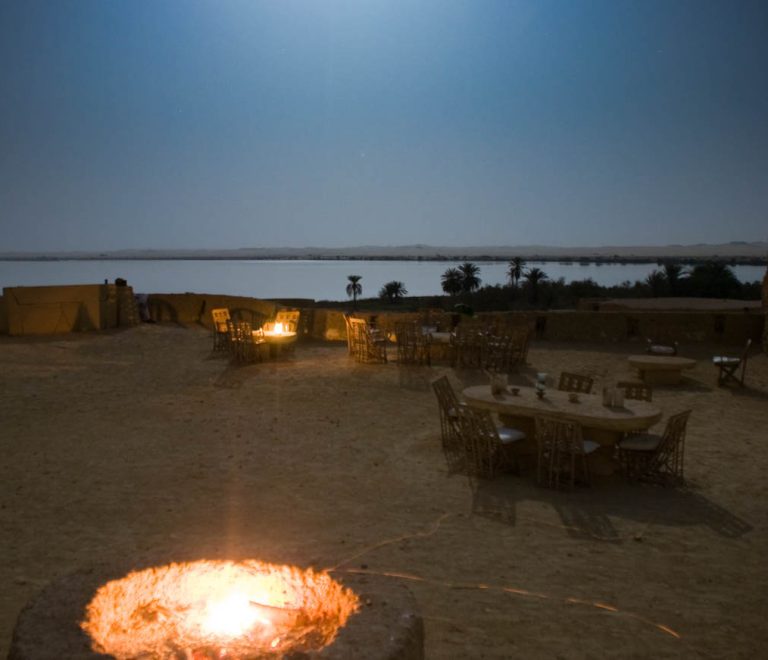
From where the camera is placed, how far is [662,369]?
11.4 metres

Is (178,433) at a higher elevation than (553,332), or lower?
lower

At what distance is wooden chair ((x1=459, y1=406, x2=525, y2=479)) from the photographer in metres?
6.66

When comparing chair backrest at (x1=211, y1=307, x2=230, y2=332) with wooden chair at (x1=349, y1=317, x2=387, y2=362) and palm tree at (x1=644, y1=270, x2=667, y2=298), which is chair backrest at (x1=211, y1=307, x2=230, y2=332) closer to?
wooden chair at (x1=349, y1=317, x2=387, y2=362)

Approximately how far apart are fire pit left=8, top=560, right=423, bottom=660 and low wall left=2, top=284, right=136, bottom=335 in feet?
52.4

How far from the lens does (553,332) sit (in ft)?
52.4

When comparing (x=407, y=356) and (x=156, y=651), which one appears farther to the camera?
(x=407, y=356)

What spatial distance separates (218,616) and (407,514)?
2908mm

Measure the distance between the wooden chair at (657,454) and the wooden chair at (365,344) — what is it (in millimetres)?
6866

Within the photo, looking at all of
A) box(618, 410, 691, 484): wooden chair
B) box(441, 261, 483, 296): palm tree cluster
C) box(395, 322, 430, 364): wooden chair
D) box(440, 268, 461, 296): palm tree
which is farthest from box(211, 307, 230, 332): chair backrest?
box(440, 268, 461, 296): palm tree

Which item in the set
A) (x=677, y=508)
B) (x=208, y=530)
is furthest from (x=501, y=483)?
(x=208, y=530)

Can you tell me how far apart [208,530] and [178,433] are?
3427 millimetres

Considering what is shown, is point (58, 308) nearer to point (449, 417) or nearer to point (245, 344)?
point (245, 344)

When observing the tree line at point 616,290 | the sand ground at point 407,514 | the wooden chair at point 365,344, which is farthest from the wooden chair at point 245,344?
the tree line at point 616,290

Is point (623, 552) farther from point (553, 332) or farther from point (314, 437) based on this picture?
point (553, 332)
